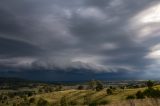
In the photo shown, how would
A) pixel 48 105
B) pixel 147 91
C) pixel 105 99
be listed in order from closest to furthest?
pixel 147 91 → pixel 105 99 → pixel 48 105

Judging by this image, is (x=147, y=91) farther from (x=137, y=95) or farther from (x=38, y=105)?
(x=38, y=105)

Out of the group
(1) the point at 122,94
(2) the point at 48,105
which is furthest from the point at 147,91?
(2) the point at 48,105

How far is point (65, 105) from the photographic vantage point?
167m

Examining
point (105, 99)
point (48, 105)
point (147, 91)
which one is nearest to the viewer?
point (147, 91)

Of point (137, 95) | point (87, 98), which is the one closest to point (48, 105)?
point (87, 98)

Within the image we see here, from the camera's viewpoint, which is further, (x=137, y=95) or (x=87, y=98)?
(x=87, y=98)

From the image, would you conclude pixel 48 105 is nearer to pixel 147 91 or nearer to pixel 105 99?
pixel 105 99

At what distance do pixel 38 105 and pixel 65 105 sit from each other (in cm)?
3517

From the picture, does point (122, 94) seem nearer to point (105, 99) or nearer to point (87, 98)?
point (105, 99)

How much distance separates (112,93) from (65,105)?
37275 mm

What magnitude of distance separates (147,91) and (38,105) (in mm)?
75461

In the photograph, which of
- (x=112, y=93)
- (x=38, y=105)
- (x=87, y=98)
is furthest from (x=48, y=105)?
(x=112, y=93)

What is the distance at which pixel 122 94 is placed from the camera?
17888 cm

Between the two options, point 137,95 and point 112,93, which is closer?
point 137,95
